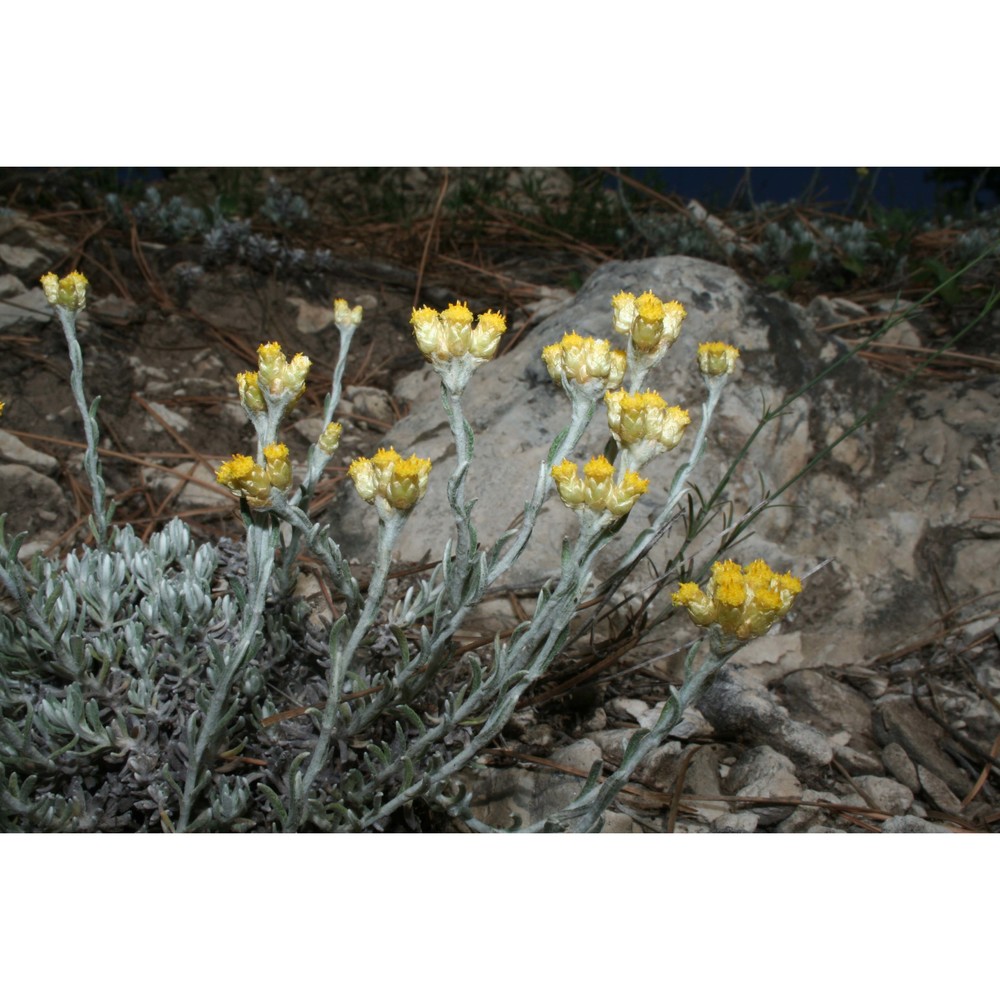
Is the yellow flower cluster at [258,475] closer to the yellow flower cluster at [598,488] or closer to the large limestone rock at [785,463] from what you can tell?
the yellow flower cluster at [598,488]

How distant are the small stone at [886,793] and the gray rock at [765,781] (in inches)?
6.7

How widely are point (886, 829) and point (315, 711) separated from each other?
1235 millimetres

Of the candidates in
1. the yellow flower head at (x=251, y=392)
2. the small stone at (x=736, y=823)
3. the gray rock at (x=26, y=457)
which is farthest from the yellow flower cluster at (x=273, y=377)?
the gray rock at (x=26, y=457)

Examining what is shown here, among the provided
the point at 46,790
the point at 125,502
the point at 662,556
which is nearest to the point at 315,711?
the point at 46,790

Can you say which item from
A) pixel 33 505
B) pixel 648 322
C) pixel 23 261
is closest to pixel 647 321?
pixel 648 322

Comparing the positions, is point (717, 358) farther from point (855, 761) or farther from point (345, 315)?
point (855, 761)

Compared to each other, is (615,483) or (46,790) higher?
(615,483)

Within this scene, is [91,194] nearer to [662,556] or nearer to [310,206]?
[310,206]

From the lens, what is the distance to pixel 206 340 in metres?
3.76

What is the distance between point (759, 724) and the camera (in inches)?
87.7

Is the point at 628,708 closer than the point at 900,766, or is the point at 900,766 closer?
the point at 900,766

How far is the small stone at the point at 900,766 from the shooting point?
2.22 metres

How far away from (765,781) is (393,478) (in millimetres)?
1167

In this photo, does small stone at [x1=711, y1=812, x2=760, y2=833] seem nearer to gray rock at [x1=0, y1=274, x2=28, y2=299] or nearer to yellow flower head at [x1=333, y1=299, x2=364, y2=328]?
yellow flower head at [x1=333, y1=299, x2=364, y2=328]
